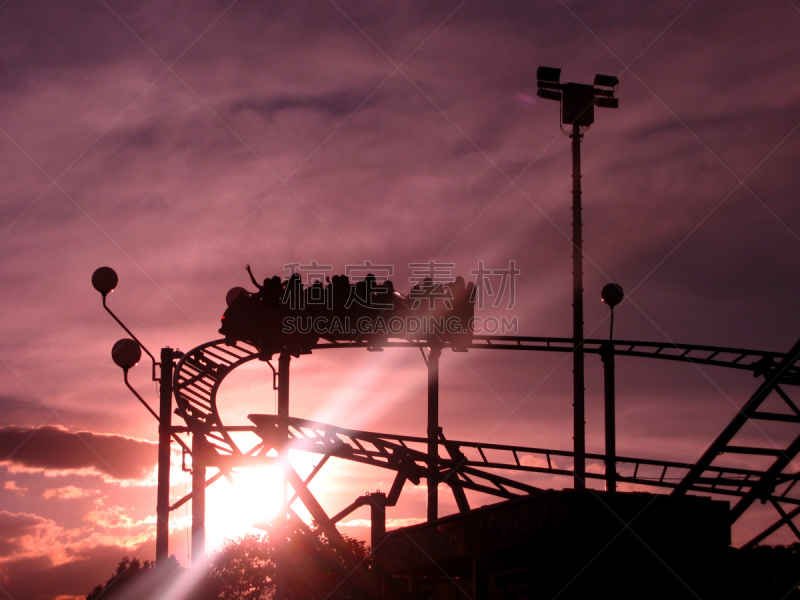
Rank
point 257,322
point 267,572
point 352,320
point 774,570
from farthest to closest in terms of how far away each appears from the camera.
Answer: point 267,572
point 352,320
point 257,322
point 774,570

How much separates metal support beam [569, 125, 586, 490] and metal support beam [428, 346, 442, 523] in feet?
11.2

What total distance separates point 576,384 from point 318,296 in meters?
6.87

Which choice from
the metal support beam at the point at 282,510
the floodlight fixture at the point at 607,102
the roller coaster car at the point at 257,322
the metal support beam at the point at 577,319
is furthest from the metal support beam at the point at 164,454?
the floodlight fixture at the point at 607,102

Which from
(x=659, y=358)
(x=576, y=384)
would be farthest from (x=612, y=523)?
(x=659, y=358)

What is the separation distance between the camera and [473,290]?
73.3ft

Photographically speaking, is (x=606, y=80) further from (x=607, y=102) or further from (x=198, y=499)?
(x=198, y=499)

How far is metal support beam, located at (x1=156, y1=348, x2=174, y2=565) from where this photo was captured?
67.1ft

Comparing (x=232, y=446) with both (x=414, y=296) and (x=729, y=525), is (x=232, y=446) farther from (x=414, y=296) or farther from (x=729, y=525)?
(x=729, y=525)

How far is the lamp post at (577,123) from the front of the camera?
1878cm

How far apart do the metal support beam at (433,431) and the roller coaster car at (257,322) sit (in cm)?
339

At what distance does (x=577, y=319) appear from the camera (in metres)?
19.2

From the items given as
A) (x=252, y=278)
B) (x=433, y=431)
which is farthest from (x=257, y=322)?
(x=433, y=431)

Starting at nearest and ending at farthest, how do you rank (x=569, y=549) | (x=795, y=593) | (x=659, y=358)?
(x=569, y=549) → (x=795, y=593) → (x=659, y=358)

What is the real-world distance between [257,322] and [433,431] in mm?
5366
